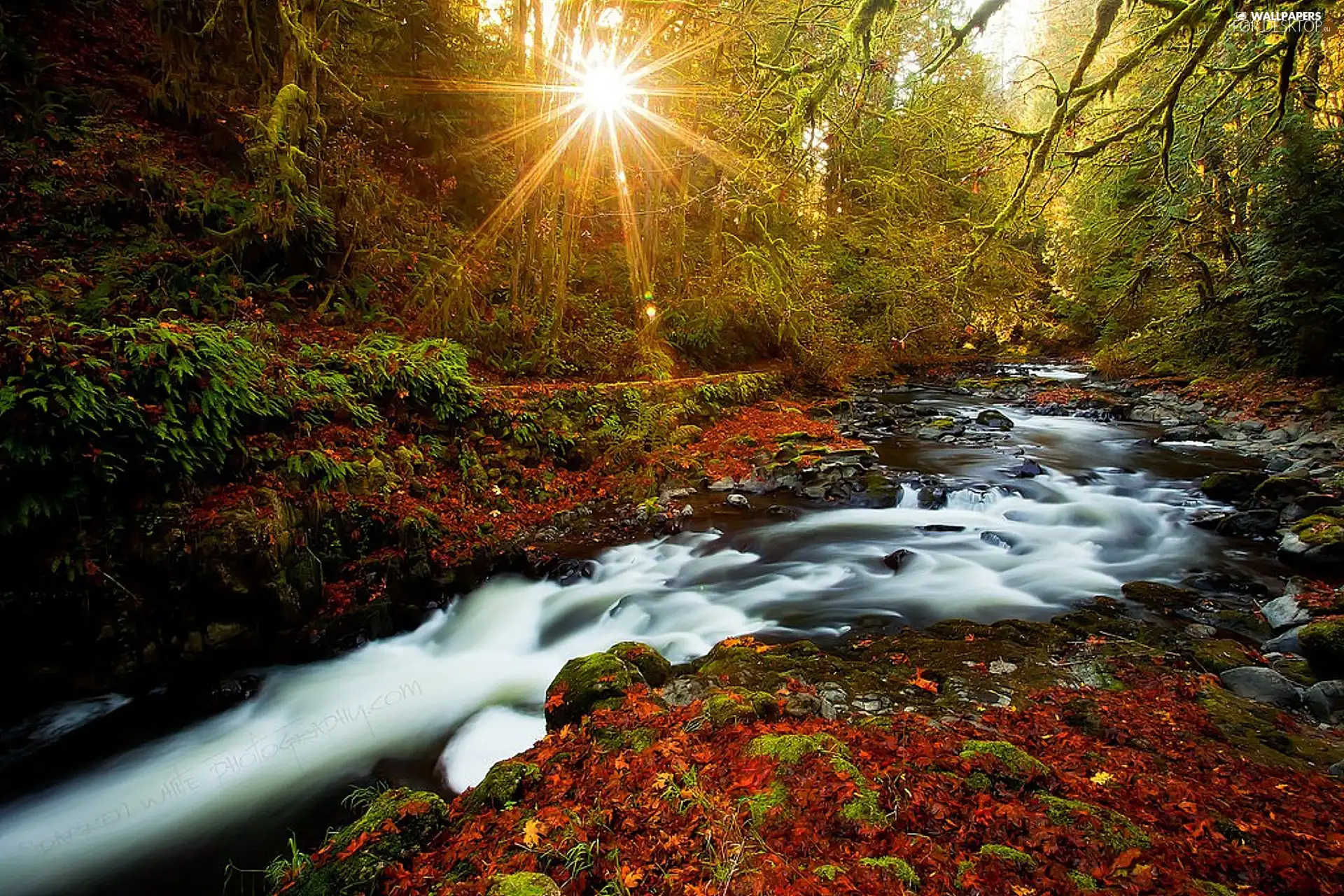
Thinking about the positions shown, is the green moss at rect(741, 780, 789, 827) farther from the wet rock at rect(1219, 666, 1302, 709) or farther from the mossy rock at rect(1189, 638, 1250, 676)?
the mossy rock at rect(1189, 638, 1250, 676)

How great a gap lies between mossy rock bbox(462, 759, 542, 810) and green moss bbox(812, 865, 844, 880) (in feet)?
5.17

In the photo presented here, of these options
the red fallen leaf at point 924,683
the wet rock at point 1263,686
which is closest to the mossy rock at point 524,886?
the red fallen leaf at point 924,683

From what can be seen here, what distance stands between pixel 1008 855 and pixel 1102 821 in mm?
564

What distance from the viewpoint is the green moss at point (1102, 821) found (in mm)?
2379

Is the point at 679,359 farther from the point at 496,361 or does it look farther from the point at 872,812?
the point at 872,812

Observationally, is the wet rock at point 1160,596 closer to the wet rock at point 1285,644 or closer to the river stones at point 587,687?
the wet rock at point 1285,644

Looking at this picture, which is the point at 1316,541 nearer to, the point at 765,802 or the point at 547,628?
the point at 765,802

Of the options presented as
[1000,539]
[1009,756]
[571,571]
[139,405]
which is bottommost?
[1000,539]

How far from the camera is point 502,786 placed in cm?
311

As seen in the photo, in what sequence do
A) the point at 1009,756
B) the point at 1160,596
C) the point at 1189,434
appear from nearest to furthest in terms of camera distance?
the point at 1009,756 < the point at 1160,596 < the point at 1189,434

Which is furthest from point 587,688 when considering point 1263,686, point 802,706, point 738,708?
point 1263,686

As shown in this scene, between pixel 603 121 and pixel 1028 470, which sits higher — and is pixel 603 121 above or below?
above

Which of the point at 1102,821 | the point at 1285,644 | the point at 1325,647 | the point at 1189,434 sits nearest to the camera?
the point at 1102,821

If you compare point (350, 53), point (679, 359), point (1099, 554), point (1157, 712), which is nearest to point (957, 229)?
point (679, 359)
